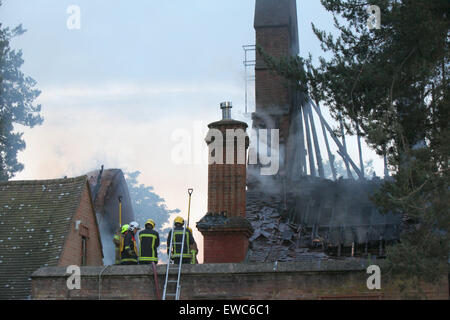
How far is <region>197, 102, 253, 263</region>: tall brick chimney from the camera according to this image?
547 inches

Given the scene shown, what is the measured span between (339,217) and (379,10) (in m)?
5.98

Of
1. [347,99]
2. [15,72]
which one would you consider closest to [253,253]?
[347,99]

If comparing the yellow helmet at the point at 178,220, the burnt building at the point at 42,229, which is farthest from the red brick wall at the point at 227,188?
the burnt building at the point at 42,229

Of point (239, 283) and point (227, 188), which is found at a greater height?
point (227, 188)

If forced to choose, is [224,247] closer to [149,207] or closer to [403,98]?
[403,98]

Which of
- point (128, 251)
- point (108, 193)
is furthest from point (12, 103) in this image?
point (128, 251)

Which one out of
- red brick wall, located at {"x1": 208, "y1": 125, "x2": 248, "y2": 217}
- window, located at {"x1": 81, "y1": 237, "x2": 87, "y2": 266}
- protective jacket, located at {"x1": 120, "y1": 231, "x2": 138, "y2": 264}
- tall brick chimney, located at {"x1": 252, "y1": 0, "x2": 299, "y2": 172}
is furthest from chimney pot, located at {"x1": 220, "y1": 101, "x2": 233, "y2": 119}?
tall brick chimney, located at {"x1": 252, "y1": 0, "x2": 299, "y2": 172}

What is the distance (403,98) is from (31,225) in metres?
9.90

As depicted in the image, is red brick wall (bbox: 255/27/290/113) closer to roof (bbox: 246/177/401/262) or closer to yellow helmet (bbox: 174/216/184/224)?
roof (bbox: 246/177/401/262)

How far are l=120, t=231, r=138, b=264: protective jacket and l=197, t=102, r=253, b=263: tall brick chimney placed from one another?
54.7 inches

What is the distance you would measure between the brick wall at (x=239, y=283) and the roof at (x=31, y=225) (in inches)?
162

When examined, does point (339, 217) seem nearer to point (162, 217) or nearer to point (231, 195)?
point (231, 195)

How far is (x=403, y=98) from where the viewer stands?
513 inches

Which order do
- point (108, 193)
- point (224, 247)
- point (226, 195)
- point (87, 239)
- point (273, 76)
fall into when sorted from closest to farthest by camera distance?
point (224, 247) < point (226, 195) < point (87, 239) < point (273, 76) < point (108, 193)
